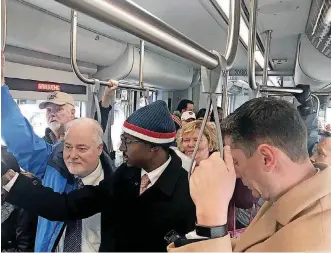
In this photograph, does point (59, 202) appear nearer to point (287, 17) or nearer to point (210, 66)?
point (210, 66)

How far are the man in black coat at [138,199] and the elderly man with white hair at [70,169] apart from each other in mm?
118

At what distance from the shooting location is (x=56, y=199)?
126cm

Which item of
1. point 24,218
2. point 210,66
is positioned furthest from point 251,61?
point 24,218

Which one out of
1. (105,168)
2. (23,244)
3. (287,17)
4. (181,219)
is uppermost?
(287,17)

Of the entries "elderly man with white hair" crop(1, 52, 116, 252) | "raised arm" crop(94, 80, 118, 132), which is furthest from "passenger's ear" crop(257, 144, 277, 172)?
"raised arm" crop(94, 80, 118, 132)

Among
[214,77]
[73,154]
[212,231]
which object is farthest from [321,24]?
[212,231]

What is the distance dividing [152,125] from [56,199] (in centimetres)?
49

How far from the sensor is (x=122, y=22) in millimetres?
477

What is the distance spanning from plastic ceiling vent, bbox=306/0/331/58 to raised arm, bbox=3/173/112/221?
1717mm

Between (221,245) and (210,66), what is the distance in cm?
37

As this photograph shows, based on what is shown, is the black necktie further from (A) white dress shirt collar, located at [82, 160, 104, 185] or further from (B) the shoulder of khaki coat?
(B) the shoulder of khaki coat

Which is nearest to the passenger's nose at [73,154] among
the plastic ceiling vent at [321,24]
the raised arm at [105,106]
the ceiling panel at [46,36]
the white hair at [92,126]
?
the white hair at [92,126]

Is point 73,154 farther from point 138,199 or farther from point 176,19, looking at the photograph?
point 176,19

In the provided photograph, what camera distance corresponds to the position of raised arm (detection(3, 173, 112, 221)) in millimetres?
1094
